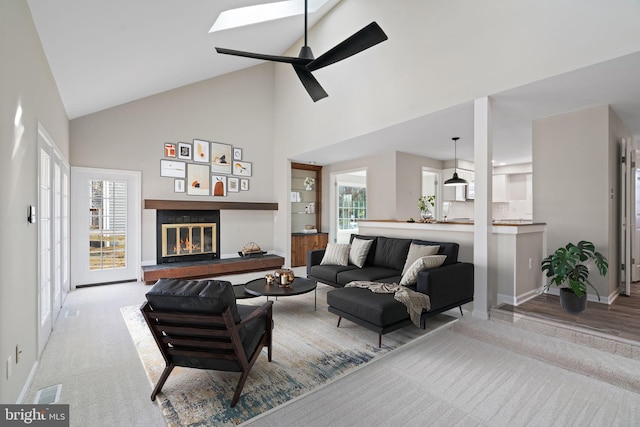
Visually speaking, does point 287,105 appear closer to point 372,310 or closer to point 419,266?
point 419,266

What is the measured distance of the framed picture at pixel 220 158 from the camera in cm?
638

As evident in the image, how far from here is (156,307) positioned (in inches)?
79.4

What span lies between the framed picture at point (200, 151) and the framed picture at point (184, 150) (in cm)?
10

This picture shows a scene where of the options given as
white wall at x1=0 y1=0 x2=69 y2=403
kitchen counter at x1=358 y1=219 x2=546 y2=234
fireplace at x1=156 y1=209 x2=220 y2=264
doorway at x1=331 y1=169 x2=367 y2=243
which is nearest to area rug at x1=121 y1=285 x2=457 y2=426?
white wall at x1=0 y1=0 x2=69 y2=403

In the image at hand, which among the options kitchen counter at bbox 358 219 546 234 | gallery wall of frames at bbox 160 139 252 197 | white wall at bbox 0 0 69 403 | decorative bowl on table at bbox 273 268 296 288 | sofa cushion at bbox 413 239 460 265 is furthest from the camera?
gallery wall of frames at bbox 160 139 252 197

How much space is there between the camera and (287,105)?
22.1 ft

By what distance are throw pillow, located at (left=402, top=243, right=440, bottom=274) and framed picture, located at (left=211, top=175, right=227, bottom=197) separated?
4.12m

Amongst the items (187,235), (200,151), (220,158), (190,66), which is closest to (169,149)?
(200,151)

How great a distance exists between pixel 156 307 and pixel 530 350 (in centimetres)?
319

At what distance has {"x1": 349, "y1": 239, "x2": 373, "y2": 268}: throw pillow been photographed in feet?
15.3

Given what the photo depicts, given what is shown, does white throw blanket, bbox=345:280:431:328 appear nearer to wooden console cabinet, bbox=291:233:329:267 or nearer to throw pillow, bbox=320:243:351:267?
throw pillow, bbox=320:243:351:267

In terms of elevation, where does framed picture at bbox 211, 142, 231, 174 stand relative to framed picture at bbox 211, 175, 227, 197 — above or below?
above

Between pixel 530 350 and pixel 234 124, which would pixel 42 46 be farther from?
pixel 530 350

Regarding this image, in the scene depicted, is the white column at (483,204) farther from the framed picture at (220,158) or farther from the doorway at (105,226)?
the doorway at (105,226)
